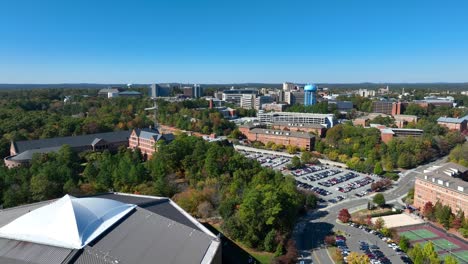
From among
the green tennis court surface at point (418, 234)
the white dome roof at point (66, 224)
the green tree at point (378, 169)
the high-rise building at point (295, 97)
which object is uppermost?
the high-rise building at point (295, 97)

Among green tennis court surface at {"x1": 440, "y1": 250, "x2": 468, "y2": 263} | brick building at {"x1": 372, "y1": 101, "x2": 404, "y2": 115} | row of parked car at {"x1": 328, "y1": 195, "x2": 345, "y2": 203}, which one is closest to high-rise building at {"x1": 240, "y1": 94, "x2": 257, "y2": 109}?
brick building at {"x1": 372, "y1": 101, "x2": 404, "y2": 115}

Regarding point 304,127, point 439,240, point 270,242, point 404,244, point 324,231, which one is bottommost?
point 439,240

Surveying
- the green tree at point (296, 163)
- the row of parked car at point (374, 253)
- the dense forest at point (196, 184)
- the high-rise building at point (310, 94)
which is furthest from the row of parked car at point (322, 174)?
the high-rise building at point (310, 94)

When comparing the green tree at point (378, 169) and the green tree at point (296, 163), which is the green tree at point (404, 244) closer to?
the green tree at point (378, 169)

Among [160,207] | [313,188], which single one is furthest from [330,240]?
[313,188]

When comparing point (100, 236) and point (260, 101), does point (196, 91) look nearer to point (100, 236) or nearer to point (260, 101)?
point (260, 101)

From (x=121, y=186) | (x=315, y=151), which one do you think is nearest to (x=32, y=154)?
(x=121, y=186)
